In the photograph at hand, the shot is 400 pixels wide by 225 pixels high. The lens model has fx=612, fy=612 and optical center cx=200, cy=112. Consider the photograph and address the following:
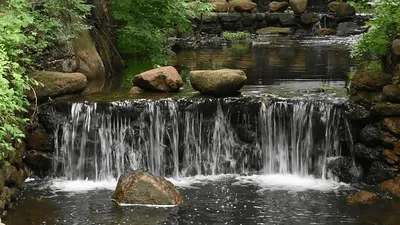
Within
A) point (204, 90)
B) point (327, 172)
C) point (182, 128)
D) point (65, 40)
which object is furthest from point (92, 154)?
point (327, 172)

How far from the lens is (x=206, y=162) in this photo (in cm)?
1262

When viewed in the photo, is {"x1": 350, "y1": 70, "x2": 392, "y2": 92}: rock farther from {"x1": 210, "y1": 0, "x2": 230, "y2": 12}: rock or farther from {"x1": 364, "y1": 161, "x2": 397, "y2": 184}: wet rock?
{"x1": 210, "y1": 0, "x2": 230, "y2": 12}: rock

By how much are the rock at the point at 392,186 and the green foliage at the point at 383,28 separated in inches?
125

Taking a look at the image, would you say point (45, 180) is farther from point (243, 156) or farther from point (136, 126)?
point (243, 156)

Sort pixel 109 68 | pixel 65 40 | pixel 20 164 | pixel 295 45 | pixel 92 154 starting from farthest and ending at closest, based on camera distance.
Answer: pixel 295 45
pixel 109 68
pixel 65 40
pixel 92 154
pixel 20 164

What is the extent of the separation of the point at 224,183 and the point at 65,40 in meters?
5.80

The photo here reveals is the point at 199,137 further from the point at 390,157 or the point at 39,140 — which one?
the point at 390,157

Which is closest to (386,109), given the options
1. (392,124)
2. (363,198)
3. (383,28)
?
(392,124)

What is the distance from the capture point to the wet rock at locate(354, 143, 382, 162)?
1159 cm

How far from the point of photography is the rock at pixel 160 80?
1341 cm

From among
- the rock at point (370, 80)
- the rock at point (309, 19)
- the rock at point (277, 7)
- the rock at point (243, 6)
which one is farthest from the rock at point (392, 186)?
the rock at point (277, 7)

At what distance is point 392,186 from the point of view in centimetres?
1096

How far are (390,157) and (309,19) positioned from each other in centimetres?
2306

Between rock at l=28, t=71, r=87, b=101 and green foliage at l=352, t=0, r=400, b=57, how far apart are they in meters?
6.31
